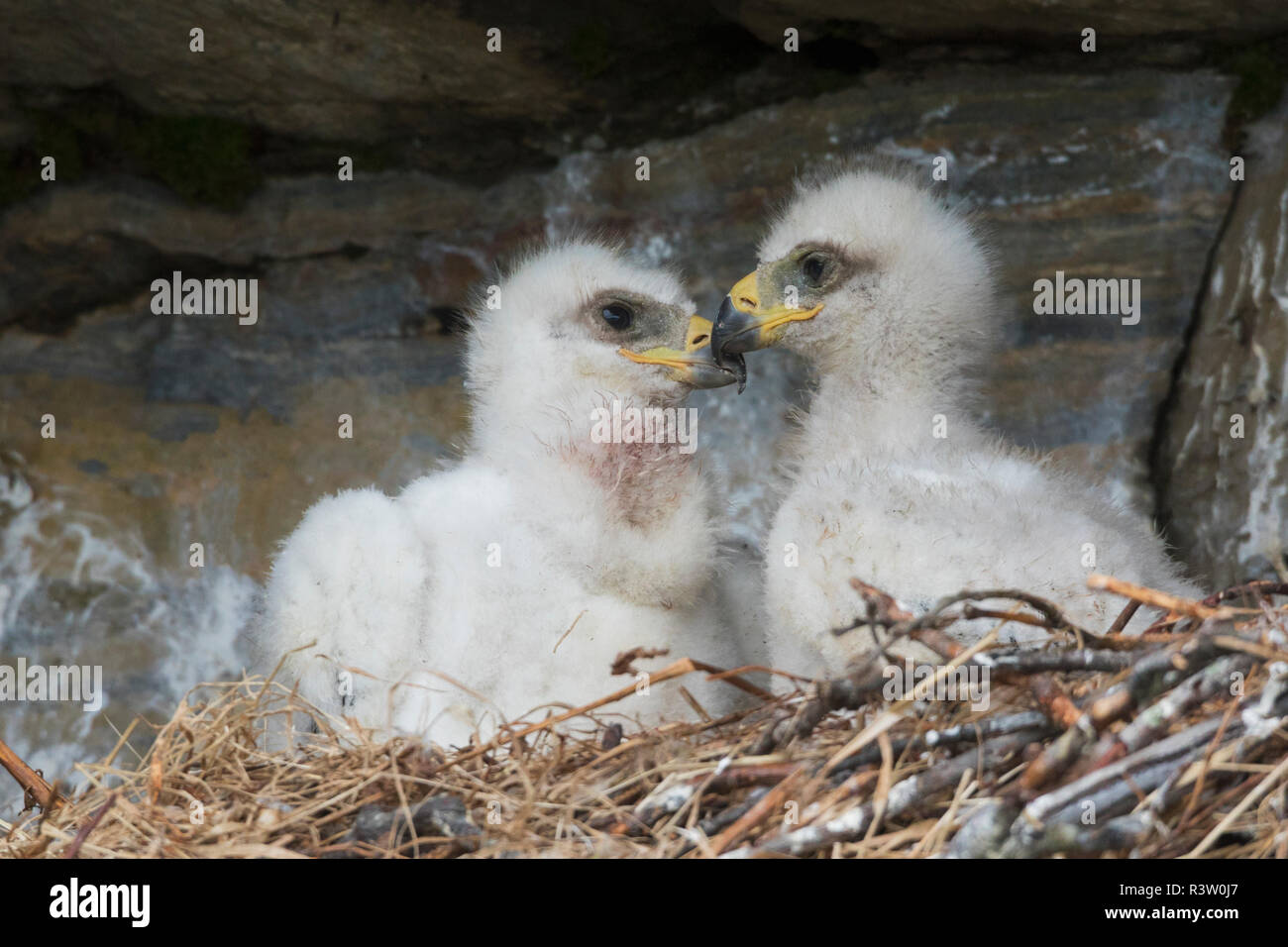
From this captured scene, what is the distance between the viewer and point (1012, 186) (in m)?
4.37

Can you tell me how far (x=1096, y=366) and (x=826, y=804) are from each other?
2.70m

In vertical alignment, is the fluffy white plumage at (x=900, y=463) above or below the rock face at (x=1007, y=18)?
below

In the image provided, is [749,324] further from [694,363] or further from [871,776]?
[871,776]

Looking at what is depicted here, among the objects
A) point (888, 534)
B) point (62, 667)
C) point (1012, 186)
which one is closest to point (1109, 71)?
point (1012, 186)

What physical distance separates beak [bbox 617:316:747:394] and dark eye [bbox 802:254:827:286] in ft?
0.89

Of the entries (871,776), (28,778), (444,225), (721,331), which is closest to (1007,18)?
(721,331)

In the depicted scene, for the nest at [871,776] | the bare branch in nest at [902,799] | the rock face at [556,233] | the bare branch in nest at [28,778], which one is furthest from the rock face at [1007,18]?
the bare branch in nest at [28,778]

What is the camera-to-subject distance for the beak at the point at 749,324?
3.36 meters

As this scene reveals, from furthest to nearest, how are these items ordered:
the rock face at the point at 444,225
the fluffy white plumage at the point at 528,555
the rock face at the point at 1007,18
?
the rock face at the point at 444,225
the rock face at the point at 1007,18
the fluffy white plumage at the point at 528,555

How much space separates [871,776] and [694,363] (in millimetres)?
1413

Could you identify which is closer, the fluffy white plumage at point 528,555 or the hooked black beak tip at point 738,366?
the fluffy white plumage at point 528,555

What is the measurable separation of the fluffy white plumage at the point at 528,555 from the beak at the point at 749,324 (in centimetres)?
11

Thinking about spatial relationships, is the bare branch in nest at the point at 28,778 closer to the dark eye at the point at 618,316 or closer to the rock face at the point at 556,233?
the dark eye at the point at 618,316
